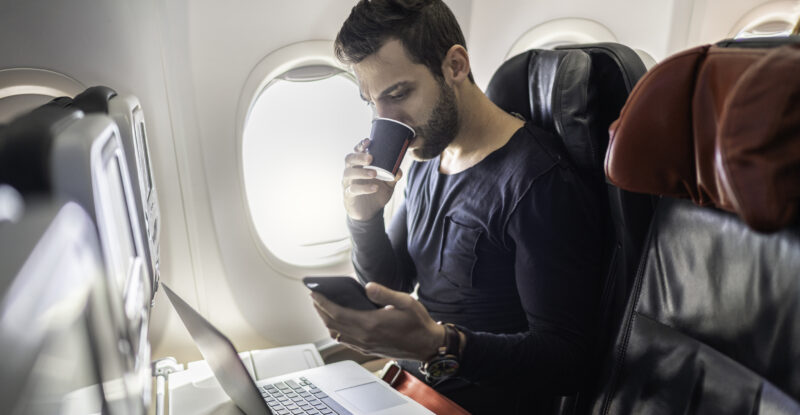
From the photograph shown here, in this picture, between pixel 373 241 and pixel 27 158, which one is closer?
pixel 27 158

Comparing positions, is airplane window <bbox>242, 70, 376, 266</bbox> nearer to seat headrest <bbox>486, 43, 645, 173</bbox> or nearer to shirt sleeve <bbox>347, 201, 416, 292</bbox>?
shirt sleeve <bbox>347, 201, 416, 292</bbox>

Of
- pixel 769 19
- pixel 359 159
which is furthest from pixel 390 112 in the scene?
pixel 769 19

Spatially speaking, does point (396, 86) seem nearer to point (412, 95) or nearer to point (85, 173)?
point (412, 95)

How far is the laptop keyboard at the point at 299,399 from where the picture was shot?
120 cm

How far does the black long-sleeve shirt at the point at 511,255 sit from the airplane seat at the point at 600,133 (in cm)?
4

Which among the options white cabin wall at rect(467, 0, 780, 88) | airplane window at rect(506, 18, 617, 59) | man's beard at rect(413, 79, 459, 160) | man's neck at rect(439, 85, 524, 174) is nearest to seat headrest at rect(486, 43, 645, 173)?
man's neck at rect(439, 85, 524, 174)

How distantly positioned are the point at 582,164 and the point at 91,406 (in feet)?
3.33

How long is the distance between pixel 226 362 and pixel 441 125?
786 millimetres

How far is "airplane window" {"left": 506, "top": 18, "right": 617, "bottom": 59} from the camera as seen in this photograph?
100 inches

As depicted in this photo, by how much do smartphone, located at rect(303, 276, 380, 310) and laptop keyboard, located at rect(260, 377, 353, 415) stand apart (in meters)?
0.31

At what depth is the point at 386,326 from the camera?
40.9 inches

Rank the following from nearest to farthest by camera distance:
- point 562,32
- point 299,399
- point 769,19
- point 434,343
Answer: point 434,343 < point 299,399 < point 562,32 < point 769,19

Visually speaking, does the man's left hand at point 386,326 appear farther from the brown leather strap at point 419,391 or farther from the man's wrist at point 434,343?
the brown leather strap at point 419,391

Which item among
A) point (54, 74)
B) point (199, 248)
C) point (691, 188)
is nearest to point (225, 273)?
point (199, 248)
